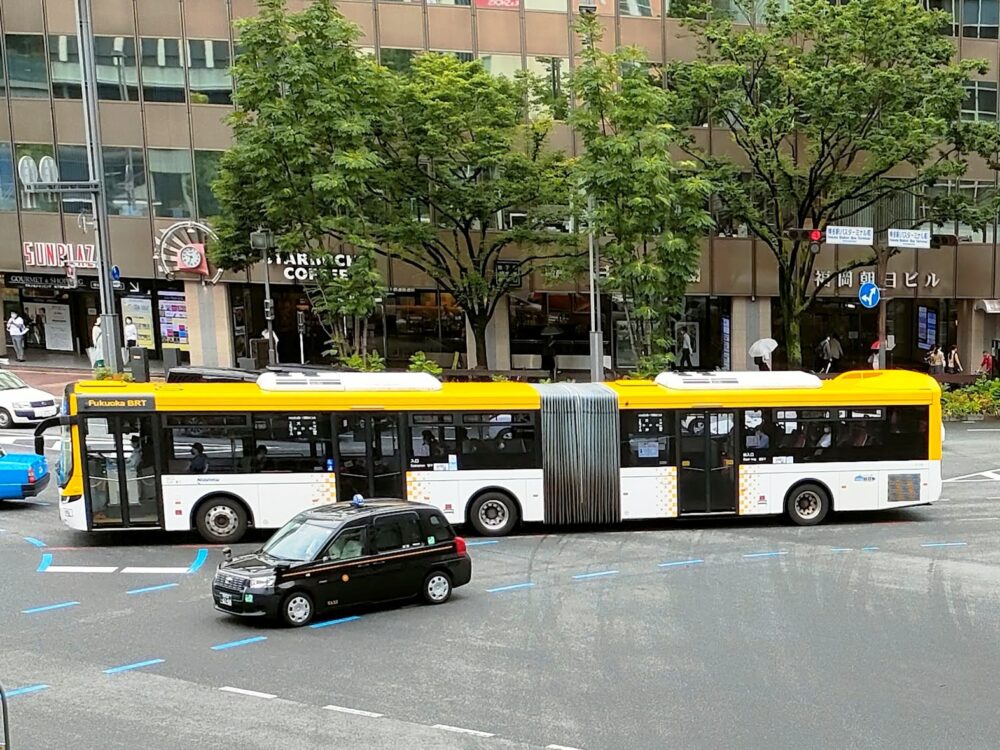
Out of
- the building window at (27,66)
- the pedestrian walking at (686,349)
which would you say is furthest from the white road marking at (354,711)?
the building window at (27,66)

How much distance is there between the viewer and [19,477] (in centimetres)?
1989

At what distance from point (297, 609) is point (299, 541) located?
2.99 ft

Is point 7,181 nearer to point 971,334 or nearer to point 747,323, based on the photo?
point 747,323

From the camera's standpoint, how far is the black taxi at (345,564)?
43.0ft

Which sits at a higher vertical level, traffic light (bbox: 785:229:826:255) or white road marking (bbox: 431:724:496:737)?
traffic light (bbox: 785:229:826:255)

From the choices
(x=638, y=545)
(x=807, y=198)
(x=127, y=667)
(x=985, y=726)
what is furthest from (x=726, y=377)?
(x=807, y=198)

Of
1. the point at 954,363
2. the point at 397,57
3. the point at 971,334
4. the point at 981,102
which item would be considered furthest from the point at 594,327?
the point at 981,102

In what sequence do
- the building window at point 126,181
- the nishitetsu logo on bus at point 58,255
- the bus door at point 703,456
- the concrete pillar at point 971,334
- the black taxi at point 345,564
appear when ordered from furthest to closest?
1. the concrete pillar at point 971,334
2. the nishitetsu logo on bus at point 58,255
3. the building window at point 126,181
4. the bus door at point 703,456
5. the black taxi at point 345,564

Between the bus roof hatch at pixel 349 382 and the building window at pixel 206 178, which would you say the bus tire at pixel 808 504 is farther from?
the building window at pixel 206 178

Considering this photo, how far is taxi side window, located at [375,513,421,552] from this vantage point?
45.7 ft

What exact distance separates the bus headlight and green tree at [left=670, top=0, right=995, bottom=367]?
81.7 feet

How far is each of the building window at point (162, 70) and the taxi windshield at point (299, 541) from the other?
97.8 ft

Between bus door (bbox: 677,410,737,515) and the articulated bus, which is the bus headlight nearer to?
the articulated bus

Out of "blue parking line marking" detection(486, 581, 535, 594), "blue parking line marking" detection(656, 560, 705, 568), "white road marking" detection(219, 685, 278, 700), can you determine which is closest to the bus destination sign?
"blue parking line marking" detection(486, 581, 535, 594)
